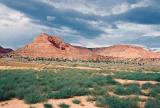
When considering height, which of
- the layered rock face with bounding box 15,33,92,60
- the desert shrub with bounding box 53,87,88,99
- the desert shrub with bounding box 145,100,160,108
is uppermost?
the layered rock face with bounding box 15,33,92,60

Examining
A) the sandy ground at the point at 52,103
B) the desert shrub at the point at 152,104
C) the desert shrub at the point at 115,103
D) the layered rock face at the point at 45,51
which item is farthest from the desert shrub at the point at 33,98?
the layered rock face at the point at 45,51

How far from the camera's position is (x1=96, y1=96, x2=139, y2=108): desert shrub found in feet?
64.2

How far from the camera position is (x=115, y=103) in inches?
790

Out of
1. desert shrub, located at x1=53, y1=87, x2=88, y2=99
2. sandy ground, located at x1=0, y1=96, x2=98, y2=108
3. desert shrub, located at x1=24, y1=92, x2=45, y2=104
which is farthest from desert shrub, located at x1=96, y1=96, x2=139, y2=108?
desert shrub, located at x1=24, y1=92, x2=45, y2=104

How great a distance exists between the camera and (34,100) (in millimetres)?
20953

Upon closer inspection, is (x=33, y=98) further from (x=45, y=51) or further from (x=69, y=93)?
(x=45, y=51)

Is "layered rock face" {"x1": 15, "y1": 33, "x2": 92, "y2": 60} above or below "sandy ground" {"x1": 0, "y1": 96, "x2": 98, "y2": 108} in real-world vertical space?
above

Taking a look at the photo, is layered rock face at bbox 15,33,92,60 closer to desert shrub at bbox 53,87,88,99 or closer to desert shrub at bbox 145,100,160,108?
desert shrub at bbox 53,87,88,99

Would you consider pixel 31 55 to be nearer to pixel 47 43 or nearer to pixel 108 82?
pixel 47 43

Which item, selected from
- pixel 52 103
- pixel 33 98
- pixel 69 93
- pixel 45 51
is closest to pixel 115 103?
pixel 52 103

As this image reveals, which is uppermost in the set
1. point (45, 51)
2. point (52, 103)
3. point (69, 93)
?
point (45, 51)

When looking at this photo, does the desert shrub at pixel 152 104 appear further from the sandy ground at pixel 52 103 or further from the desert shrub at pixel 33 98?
the desert shrub at pixel 33 98

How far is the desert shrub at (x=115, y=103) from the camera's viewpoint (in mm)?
19562

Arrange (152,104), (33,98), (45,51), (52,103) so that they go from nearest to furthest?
1. (152,104)
2. (52,103)
3. (33,98)
4. (45,51)
